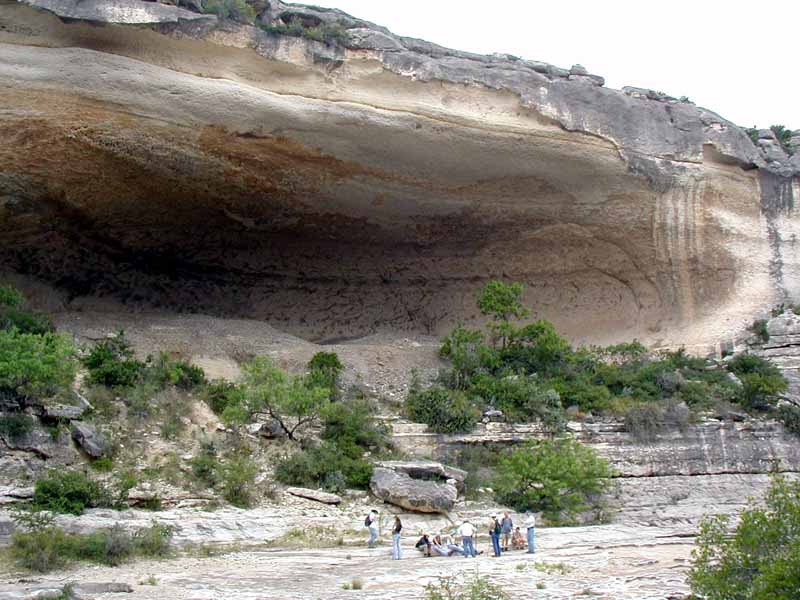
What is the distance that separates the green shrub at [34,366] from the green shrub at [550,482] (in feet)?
21.5

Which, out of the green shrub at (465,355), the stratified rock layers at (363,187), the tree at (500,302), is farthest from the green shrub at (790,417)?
the green shrub at (465,355)

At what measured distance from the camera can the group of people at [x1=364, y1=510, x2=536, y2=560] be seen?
10.3m

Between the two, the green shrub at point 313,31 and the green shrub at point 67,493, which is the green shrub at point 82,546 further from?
the green shrub at point 313,31

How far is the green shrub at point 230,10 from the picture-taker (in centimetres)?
1559

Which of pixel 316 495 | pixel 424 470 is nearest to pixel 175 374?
pixel 316 495

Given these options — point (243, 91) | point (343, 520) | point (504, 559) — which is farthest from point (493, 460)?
point (243, 91)

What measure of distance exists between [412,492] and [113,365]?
545 centimetres

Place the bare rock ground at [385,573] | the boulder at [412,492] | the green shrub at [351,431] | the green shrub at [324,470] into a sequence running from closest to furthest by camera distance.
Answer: the bare rock ground at [385,573]
the boulder at [412,492]
the green shrub at [324,470]
the green shrub at [351,431]

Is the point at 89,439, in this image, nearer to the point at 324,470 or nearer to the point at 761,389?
the point at 324,470

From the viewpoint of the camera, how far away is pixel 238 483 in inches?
469

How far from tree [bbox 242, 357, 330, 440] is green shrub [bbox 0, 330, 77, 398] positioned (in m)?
2.69

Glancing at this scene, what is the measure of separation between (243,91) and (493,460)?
7.68 meters

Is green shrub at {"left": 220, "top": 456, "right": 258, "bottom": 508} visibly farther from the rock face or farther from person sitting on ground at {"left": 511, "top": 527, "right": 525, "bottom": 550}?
person sitting on ground at {"left": 511, "top": 527, "right": 525, "bottom": 550}

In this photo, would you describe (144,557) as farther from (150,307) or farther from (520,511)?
(150,307)
